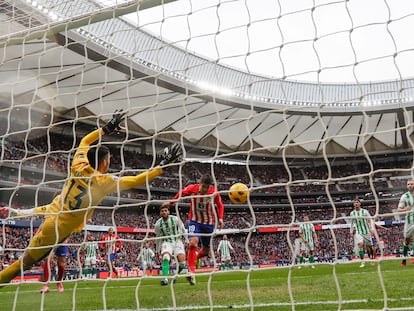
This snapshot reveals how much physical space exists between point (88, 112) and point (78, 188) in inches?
693

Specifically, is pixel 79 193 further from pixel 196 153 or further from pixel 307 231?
pixel 196 153

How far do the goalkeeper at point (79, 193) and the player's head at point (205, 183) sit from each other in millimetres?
2197

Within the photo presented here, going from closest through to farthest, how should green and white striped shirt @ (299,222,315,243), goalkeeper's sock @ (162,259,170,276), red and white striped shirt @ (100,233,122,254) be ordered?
red and white striped shirt @ (100,233,122,254) → goalkeeper's sock @ (162,259,170,276) → green and white striped shirt @ (299,222,315,243)

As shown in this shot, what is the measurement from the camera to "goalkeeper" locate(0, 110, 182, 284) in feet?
12.9

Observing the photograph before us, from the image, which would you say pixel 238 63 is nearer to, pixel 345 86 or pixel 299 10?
pixel 299 10

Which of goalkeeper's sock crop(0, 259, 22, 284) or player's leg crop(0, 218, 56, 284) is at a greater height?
player's leg crop(0, 218, 56, 284)

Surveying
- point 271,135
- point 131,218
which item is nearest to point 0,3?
point 131,218

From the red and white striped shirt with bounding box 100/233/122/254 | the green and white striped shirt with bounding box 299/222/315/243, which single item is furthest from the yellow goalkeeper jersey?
the green and white striped shirt with bounding box 299/222/315/243

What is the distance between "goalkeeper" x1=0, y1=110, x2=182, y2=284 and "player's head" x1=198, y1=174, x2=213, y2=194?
220 centimetres

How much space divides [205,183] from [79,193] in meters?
2.51

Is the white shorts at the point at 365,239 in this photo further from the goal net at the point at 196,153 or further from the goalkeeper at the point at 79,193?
the goalkeeper at the point at 79,193

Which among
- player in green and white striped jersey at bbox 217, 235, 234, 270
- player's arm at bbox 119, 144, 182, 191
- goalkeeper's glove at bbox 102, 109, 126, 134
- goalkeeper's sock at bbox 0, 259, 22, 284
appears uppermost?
goalkeeper's glove at bbox 102, 109, 126, 134

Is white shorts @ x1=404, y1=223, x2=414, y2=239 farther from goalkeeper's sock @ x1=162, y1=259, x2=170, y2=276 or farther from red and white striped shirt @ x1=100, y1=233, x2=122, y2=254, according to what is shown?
red and white striped shirt @ x1=100, y1=233, x2=122, y2=254

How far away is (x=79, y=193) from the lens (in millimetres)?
4051
